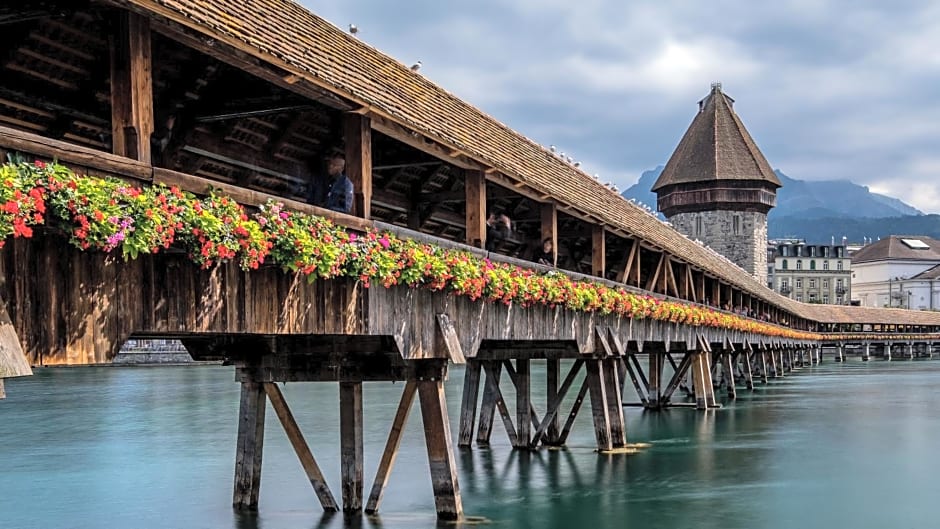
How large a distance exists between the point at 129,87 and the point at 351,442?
5.47 metres

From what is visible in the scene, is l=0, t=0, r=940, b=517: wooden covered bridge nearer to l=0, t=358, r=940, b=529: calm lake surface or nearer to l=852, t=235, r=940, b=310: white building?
l=0, t=358, r=940, b=529: calm lake surface

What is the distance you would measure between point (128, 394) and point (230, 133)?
2544cm

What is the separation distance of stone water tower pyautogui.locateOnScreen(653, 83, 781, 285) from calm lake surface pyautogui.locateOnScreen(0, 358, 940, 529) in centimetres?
3192

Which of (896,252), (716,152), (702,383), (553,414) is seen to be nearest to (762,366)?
(702,383)

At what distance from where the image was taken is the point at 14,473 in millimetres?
16547

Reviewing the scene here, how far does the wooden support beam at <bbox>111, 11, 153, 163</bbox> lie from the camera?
236 inches

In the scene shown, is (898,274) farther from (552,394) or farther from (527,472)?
(527,472)

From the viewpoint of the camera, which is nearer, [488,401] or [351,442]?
[351,442]

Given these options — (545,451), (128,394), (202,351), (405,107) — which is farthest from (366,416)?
(405,107)

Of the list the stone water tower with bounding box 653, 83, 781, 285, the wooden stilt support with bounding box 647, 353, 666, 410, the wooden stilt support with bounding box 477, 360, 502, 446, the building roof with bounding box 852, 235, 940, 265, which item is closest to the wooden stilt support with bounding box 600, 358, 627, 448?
the wooden stilt support with bounding box 477, 360, 502, 446

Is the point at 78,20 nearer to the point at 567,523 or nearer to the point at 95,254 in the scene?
the point at 95,254

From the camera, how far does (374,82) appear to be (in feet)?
30.5

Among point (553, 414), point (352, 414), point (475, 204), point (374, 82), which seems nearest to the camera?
point (374, 82)

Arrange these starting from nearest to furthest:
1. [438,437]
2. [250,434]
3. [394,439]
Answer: [438,437], [394,439], [250,434]
